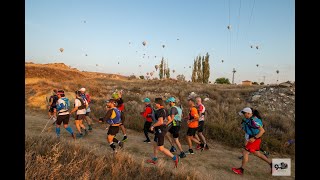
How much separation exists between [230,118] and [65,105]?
27.6 ft

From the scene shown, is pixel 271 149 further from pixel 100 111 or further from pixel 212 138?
pixel 100 111

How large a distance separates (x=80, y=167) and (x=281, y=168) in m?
6.31

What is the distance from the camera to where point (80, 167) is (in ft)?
17.6

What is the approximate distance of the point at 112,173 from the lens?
5297 mm

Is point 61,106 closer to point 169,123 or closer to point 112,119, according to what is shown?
point 112,119

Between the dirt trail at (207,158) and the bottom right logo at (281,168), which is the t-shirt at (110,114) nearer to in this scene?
the dirt trail at (207,158)

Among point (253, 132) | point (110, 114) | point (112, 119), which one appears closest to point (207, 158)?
point (253, 132)

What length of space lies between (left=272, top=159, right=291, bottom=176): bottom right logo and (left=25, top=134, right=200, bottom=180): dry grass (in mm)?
3115

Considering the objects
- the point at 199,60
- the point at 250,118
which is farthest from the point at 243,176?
the point at 199,60

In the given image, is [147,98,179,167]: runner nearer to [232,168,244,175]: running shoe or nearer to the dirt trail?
the dirt trail

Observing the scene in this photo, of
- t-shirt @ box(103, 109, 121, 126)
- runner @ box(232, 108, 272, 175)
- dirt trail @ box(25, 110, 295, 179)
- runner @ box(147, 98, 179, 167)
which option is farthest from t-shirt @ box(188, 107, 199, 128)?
t-shirt @ box(103, 109, 121, 126)

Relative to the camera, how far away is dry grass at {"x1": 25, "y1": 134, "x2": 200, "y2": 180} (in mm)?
4719
